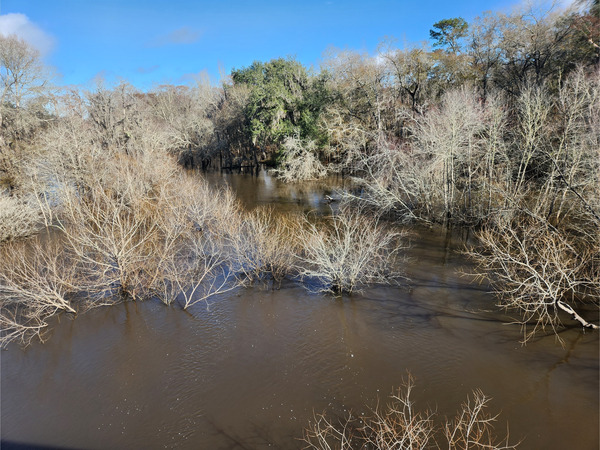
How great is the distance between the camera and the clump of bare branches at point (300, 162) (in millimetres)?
31922

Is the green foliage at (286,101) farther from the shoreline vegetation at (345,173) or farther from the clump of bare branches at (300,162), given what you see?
the clump of bare branches at (300,162)

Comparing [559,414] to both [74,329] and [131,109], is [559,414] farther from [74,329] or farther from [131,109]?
[131,109]

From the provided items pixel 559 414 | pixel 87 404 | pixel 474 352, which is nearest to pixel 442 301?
pixel 474 352

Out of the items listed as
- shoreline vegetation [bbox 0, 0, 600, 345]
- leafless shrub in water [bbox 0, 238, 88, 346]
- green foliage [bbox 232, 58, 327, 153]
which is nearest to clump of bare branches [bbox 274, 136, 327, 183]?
shoreline vegetation [bbox 0, 0, 600, 345]

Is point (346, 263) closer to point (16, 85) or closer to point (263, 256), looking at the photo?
point (263, 256)

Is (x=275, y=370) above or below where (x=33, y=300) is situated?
below

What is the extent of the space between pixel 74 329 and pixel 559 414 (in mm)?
13089

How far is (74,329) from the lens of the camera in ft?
36.0

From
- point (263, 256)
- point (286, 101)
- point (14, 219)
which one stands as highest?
point (286, 101)

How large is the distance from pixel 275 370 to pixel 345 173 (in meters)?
26.9

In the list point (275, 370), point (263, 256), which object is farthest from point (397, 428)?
point (263, 256)

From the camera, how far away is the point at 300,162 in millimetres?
32094

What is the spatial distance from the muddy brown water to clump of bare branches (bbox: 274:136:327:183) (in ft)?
68.5

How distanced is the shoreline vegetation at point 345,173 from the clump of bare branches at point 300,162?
208 millimetres
